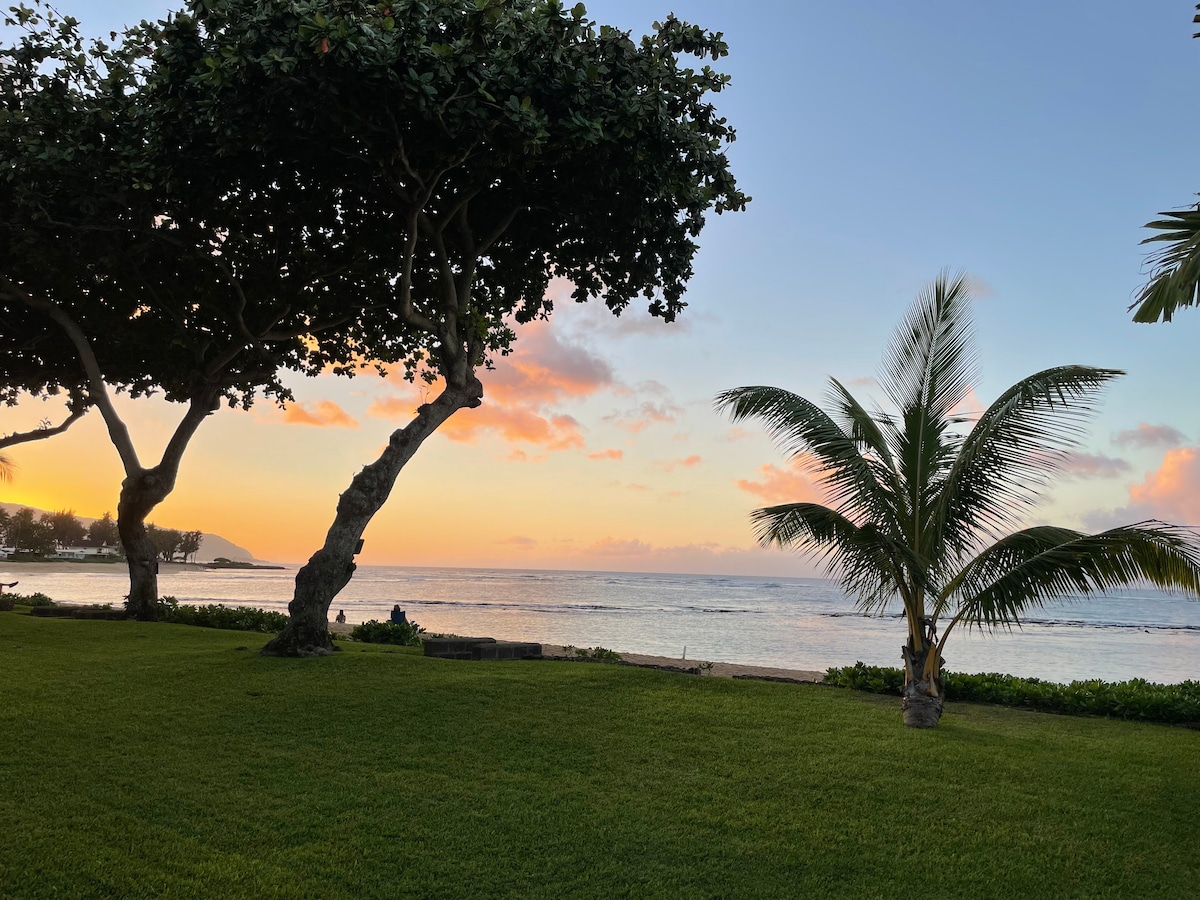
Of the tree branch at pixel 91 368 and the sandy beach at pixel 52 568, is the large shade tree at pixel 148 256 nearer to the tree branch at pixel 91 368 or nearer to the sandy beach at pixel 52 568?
the tree branch at pixel 91 368

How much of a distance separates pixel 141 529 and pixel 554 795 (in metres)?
14.3

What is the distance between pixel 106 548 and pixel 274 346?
13848cm

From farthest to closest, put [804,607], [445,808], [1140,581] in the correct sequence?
[804,607] < [1140,581] < [445,808]

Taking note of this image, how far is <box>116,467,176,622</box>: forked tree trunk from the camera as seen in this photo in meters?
16.7

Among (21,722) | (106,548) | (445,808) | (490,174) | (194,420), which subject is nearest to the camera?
(445,808)

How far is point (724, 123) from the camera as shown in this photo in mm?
12750

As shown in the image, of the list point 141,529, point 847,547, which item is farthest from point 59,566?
point 847,547

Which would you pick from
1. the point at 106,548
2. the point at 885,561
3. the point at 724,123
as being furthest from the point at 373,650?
the point at 106,548

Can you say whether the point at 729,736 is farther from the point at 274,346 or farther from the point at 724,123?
the point at 274,346

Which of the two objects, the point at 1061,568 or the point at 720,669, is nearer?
the point at 1061,568

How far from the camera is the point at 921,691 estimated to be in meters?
8.80

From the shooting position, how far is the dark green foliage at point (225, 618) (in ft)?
55.3

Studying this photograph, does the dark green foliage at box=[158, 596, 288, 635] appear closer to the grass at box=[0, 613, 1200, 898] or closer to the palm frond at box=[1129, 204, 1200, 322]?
the grass at box=[0, 613, 1200, 898]

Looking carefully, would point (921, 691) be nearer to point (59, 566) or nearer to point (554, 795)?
point (554, 795)
